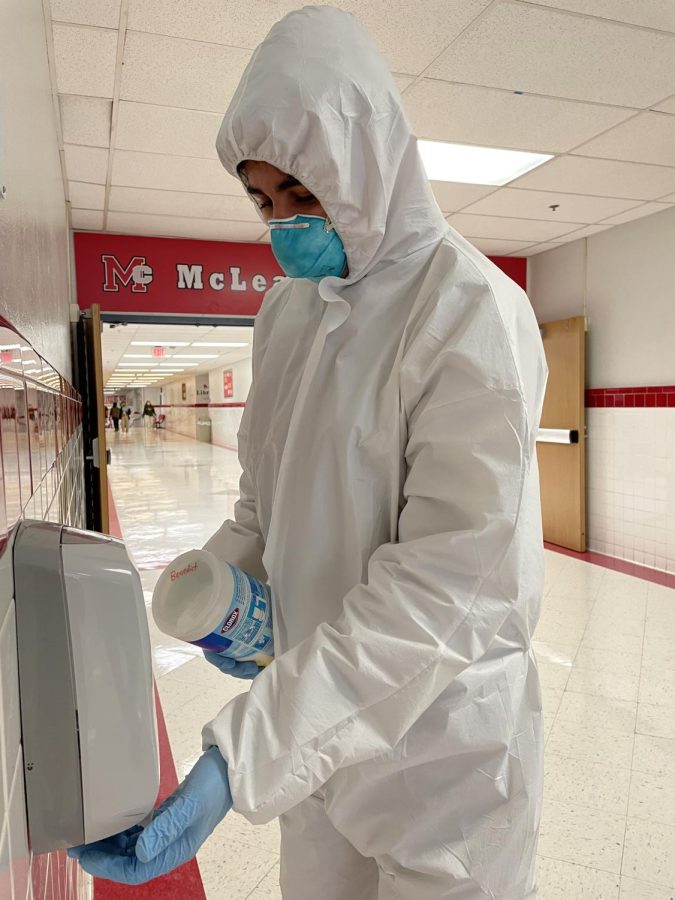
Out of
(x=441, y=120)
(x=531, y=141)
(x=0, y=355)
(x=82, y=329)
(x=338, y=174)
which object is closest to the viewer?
(x=0, y=355)

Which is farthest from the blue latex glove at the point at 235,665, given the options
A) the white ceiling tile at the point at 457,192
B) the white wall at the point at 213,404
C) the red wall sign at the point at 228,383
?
the red wall sign at the point at 228,383

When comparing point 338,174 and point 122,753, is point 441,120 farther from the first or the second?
point 122,753

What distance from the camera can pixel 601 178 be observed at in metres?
4.16

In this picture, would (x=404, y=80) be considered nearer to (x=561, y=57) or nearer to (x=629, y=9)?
(x=561, y=57)

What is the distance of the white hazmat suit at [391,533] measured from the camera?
851 mm

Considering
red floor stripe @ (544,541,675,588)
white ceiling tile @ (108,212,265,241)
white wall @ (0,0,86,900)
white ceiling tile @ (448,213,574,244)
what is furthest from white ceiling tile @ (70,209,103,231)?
red floor stripe @ (544,541,675,588)

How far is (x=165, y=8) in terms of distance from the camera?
232 centimetres

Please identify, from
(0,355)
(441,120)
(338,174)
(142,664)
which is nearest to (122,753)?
(142,664)

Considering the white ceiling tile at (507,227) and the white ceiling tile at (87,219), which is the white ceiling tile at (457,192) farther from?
the white ceiling tile at (87,219)

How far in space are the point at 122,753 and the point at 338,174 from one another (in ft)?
2.68

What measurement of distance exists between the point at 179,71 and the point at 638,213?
3.60 meters

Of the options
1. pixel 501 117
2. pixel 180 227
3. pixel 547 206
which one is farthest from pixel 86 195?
pixel 547 206

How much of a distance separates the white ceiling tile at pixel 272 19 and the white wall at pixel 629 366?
122 inches

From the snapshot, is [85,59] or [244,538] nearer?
[244,538]
